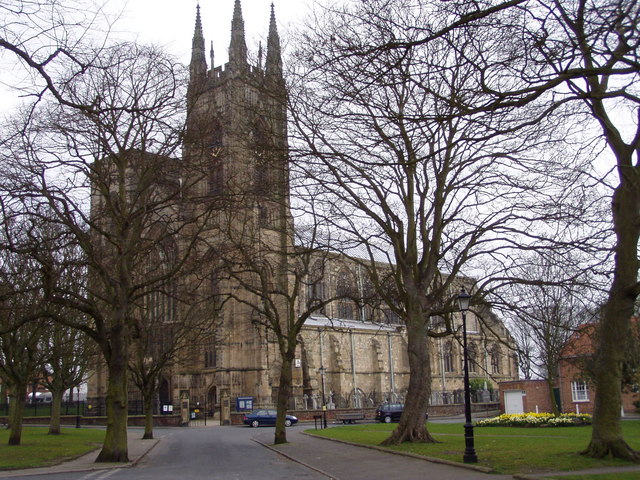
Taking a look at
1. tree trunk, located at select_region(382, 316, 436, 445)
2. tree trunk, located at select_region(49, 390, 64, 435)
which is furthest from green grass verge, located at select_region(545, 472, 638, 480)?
tree trunk, located at select_region(49, 390, 64, 435)

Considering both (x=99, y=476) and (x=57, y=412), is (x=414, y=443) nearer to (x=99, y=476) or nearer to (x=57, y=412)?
(x=99, y=476)

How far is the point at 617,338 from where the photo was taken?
14516 mm

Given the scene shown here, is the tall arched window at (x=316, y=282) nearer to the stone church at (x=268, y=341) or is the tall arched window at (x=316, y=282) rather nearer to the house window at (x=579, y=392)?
the stone church at (x=268, y=341)

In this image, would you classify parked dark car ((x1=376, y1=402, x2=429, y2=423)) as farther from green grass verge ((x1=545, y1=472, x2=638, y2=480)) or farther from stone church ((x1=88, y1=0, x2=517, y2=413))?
green grass verge ((x1=545, y1=472, x2=638, y2=480))

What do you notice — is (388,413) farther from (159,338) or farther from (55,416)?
(55,416)

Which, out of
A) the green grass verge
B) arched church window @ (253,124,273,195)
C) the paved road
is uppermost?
arched church window @ (253,124,273,195)

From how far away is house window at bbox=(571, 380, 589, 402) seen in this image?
1795 inches

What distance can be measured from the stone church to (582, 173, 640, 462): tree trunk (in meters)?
10.0

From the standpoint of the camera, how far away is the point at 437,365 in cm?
7575

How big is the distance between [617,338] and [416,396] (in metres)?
8.66

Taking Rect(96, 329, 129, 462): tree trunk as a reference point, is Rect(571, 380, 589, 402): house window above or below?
below

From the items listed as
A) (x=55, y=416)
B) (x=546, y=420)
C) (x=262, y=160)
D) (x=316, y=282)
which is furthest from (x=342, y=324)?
(x=262, y=160)

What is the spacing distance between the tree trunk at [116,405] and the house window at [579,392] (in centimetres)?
3546

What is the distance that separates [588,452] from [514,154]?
9763 millimetres
